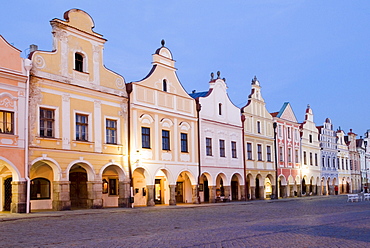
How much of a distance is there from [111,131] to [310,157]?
35734 millimetres

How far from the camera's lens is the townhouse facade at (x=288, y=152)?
51803 millimetres

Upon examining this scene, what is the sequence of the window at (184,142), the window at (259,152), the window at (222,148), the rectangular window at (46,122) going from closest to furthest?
the rectangular window at (46,122), the window at (184,142), the window at (222,148), the window at (259,152)

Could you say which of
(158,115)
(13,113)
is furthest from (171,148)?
(13,113)

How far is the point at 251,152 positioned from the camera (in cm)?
4619

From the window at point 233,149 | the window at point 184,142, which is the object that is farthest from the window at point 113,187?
the window at point 233,149

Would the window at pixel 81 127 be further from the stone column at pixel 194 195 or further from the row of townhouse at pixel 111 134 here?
the stone column at pixel 194 195

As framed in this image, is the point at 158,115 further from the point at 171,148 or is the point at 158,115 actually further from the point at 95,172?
the point at 95,172

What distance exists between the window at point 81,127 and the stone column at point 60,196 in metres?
3.00

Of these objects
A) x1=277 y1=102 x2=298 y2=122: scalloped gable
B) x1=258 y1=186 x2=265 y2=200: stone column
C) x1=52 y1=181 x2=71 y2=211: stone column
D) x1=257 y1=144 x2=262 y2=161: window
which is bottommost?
x1=258 y1=186 x2=265 y2=200: stone column

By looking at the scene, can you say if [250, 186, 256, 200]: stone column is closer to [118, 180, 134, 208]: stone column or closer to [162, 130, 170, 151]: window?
[162, 130, 170, 151]: window

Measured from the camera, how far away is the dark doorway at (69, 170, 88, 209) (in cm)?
3231

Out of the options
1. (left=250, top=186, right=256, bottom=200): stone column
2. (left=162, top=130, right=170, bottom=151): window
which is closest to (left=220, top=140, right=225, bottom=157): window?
(left=250, top=186, right=256, bottom=200): stone column

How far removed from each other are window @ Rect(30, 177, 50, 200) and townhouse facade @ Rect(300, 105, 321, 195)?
34.8 m

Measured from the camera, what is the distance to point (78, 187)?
107 feet
